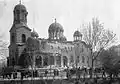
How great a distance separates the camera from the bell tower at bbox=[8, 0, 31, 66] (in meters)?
69.2

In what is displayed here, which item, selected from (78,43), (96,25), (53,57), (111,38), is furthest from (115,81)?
(78,43)

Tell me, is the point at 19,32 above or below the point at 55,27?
below

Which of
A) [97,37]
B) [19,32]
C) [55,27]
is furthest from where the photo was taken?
[55,27]

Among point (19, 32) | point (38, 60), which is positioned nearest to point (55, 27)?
point (19, 32)

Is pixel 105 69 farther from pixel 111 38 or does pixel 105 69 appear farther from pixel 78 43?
pixel 78 43

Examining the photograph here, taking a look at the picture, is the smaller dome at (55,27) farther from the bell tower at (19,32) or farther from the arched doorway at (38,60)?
the arched doorway at (38,60)

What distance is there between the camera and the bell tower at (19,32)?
69250 millimetres

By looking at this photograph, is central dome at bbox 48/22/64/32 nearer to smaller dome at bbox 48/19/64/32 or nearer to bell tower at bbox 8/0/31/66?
smaller dome at bbox 48/19/64/32

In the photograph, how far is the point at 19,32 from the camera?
7025 centimetres

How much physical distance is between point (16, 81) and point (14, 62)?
28.9 meters

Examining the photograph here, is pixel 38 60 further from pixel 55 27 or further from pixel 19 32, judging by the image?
pixel 55 27

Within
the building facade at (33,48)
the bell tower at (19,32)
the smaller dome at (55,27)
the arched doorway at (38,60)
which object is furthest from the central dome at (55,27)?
the arched doorway at (38,60)

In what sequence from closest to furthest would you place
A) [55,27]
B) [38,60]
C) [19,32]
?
[38,60]
[19,32]
[55,27]

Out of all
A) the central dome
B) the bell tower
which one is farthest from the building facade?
the central dome
